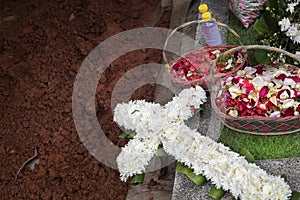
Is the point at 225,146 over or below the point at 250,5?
below

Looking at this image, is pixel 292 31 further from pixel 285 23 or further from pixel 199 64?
pixel 199 64

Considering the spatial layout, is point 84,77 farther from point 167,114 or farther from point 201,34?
point 167,114

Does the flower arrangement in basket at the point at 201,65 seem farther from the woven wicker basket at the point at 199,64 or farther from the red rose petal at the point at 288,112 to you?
the red rose petal at the point at 288,112

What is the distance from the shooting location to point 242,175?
217cm

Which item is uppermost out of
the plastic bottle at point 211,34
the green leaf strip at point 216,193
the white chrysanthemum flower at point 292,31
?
the white chrysanthemum flower at point 292,31

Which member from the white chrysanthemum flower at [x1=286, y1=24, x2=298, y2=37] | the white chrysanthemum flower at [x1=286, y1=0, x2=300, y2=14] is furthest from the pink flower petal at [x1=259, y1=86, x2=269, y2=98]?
the white chrysanthemum flower at [x1=286, y1=0, x2=300, y2=14]

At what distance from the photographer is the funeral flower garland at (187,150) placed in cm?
214

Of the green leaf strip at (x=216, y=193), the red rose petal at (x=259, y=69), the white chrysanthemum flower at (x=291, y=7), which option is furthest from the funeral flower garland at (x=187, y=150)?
the white chrysanthemum flower at (x=291, y=7)

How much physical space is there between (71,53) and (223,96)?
5.07 ft

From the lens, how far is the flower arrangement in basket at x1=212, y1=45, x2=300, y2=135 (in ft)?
7.85

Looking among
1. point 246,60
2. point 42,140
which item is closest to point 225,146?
point 246,60

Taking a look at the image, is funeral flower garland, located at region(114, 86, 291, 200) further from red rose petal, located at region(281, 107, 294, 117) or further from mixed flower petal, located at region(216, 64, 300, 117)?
red rose petal, located at region(281, 107, 294, 117)

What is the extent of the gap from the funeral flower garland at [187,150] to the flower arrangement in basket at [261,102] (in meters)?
0.16

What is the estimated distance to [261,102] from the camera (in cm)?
244
